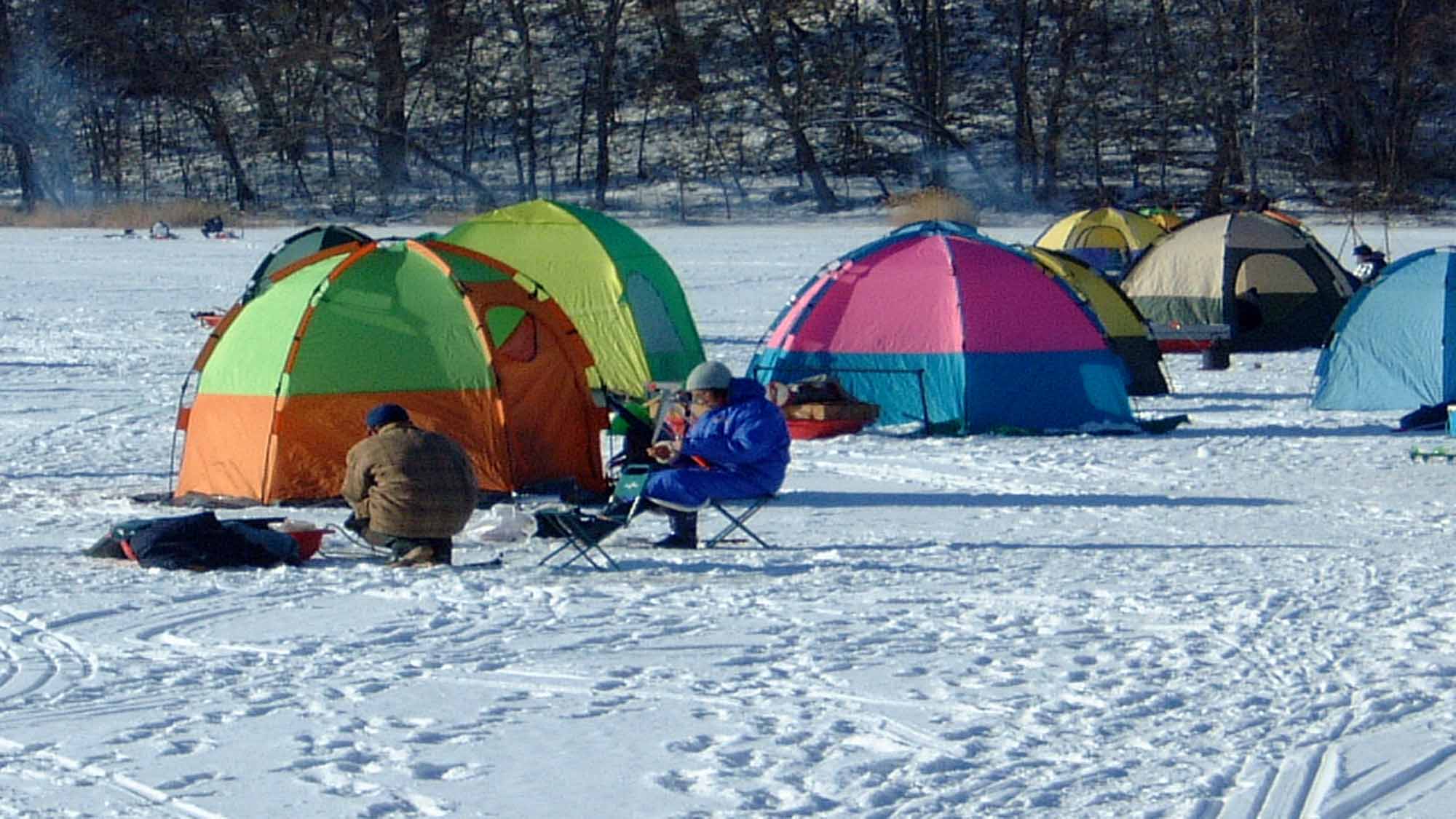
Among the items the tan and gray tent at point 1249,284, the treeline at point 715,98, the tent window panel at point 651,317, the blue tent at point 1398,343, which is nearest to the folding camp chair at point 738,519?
the tent window panel at point 651,317

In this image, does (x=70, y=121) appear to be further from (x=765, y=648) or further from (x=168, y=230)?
(x=765, y=648)

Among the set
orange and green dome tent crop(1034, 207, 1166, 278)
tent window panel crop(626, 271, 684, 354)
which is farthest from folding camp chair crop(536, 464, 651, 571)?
orange and green dome tent crop(1034, 207, 1166, 278)

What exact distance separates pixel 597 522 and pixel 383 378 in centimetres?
318

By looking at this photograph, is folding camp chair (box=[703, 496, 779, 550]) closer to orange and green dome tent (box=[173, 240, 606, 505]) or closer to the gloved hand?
the gloved hand

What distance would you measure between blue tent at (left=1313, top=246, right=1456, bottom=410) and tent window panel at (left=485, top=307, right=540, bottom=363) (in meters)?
7.32

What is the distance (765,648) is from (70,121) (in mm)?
62086

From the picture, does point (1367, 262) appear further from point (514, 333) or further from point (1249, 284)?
point (514, 333)

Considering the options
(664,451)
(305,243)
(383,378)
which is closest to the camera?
(664,451)

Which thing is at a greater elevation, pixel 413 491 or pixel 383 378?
pixel 383 378

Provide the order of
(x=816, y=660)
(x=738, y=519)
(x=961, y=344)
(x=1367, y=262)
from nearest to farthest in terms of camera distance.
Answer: (x=816, y=660)
(x=738, y=519)
(x=961, y=344)
(x=1367, y=262)

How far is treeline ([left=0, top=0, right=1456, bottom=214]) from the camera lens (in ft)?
188

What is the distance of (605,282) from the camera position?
17984 mm

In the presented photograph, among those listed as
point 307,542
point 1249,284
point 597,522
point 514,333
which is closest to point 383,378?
point 514,333

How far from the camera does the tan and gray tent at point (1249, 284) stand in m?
22.8
